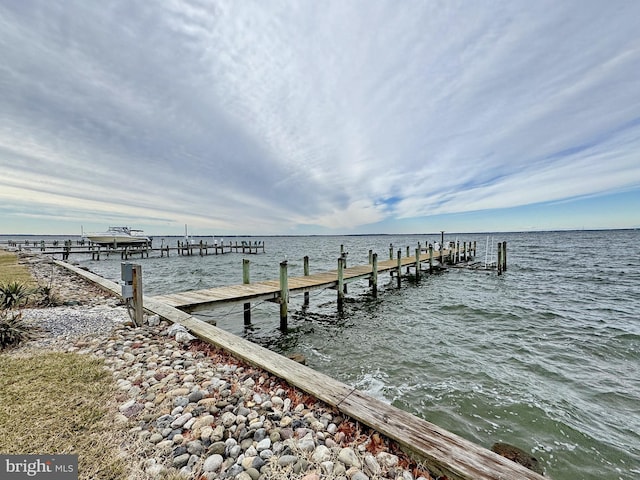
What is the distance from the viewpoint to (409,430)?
2391 mm

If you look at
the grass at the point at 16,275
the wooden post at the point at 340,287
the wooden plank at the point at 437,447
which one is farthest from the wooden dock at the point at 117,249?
the wooden plank at the point at 437,447

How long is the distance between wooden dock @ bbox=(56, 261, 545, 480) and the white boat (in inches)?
1636

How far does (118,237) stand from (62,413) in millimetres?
42425

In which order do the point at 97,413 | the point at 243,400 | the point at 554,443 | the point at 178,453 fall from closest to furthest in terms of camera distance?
the point at 178,453
the point at 97,413
the point at 243,400
the point at 554,443

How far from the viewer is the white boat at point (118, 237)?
118 ft

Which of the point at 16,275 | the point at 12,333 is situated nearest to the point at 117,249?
the point at 16,275

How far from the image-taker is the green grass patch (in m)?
→ 2.20

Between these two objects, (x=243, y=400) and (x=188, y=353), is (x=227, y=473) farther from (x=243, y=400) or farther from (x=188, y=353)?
(x=188, y=353)

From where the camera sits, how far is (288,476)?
2.09m

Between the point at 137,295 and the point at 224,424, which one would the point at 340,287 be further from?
the point at 224,424

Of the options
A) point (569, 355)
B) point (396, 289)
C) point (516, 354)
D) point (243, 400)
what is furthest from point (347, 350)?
point (396, 289)

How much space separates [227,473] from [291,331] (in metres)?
7.17

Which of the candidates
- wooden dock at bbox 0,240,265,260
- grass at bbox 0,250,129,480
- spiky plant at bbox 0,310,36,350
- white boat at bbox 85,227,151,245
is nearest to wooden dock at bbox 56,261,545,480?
grass at bbox 0,250,129,480

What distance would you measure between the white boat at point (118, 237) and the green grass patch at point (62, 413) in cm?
3985
